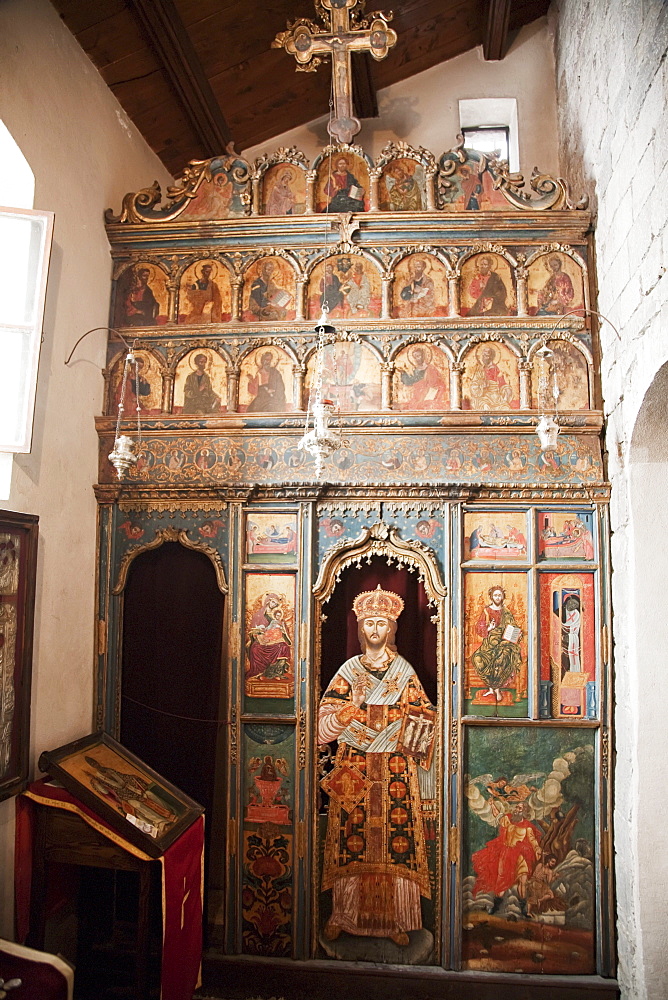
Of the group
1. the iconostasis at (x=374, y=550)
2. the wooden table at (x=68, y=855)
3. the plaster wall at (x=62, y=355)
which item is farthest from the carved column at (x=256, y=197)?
the wooden table at (x=68, y=855)

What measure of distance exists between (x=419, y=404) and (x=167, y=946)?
3424 millimetres

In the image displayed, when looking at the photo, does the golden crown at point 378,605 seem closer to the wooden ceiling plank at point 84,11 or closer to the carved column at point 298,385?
the carved column at point 298,385

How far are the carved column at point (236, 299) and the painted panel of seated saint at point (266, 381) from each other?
0.89 ft

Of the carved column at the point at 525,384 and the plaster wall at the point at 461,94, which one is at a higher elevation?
the plaster wall at the point at 461,94

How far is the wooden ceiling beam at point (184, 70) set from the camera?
4730 mm

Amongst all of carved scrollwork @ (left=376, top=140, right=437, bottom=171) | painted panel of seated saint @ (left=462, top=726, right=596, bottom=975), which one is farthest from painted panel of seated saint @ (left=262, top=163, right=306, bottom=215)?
painted panel of seated saint @ (left=462, top=726, right=596, bottom=975)

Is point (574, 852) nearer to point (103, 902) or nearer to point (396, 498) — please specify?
point (396, 498)

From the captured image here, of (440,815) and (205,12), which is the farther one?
(205,12)

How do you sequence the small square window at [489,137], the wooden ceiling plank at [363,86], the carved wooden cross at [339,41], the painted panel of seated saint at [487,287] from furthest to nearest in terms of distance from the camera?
the small square window at [489,137] < the wooden ceiling plank at [363,86] < the painted panel of seated saint at [487,287] < the carved wooden cross at [339,41]

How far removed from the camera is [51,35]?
445 cm

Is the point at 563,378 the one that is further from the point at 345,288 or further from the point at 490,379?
the point at 345,288

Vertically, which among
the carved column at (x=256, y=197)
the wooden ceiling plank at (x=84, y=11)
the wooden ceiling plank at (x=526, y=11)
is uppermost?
the wooden ceiling plank at (x=526, y=11)

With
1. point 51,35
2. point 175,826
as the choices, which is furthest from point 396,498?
point 51,35

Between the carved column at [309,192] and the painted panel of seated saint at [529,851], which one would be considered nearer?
the painted panel of seated saint at [529,851]
